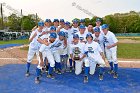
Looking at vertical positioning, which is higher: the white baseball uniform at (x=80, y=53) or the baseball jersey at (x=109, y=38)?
the baseball jersey at (x=109, y=38)

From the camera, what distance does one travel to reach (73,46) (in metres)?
9.42

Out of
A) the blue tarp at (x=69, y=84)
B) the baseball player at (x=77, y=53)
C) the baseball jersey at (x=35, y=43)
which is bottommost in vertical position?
the blue tarp at (x=69, y=84)

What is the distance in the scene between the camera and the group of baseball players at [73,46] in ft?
29.0

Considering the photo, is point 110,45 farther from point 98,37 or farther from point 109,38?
point 98,37

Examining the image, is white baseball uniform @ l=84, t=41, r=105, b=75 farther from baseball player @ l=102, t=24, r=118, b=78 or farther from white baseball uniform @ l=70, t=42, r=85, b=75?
baseball player @ l=102, t=24, r=118, b=78

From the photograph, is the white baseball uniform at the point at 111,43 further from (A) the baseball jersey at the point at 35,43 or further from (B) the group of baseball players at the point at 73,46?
(A) the baseball jersey at the point at 35,43

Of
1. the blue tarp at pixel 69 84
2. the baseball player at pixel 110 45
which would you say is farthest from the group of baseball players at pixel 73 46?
the blue tarp at pixel 69 84

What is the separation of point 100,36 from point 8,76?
11.4 ft

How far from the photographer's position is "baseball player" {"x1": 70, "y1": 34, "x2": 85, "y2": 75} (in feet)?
30.3

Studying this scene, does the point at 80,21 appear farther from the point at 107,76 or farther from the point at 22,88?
the point at 22,88

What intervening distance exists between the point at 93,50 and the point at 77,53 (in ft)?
2.12

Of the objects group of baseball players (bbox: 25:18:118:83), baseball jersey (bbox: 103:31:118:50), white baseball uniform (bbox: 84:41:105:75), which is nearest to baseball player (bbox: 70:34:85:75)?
group of baseball players (bbox: 25:18:118:83)

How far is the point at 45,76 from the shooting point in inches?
359

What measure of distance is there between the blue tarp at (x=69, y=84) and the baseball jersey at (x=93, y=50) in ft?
2.26
